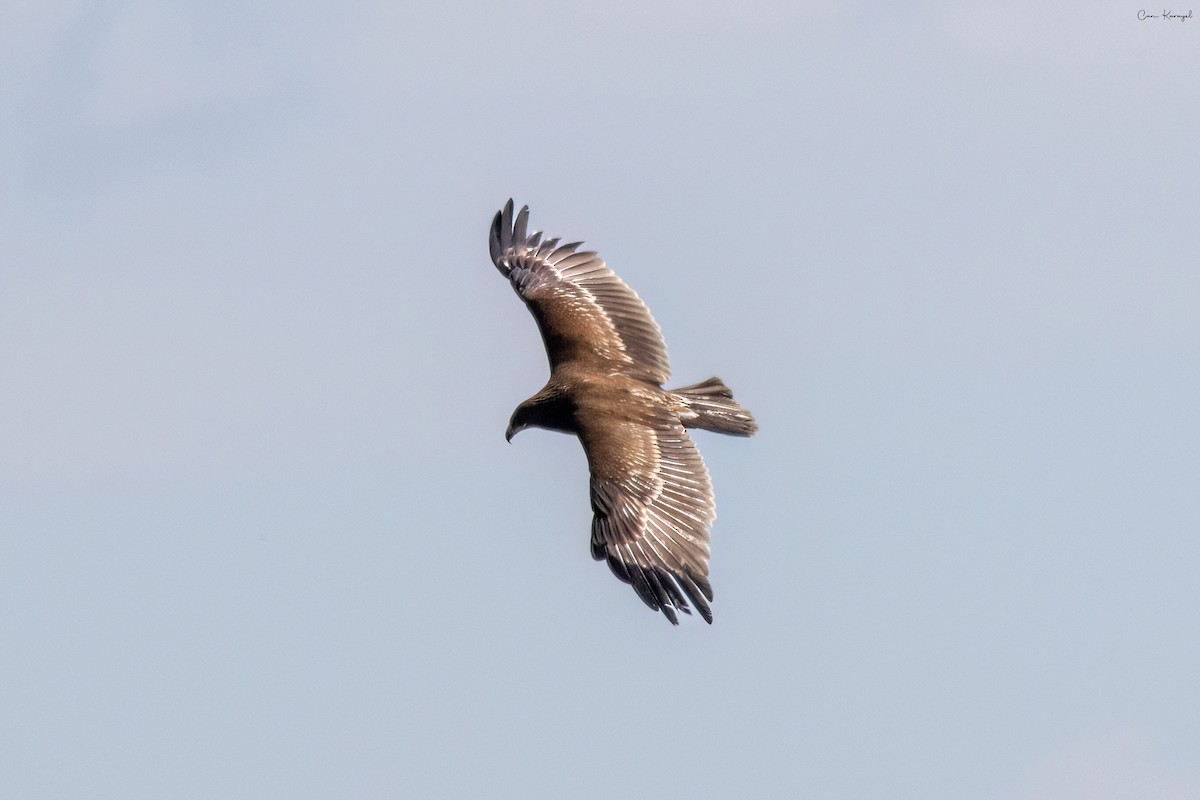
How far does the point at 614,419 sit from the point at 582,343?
173 cm

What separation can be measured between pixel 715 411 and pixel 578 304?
2481mm

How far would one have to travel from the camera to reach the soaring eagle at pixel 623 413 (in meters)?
19.0

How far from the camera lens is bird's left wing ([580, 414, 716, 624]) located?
61.6 ft

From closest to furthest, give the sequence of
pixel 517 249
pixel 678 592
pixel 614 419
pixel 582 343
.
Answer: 1. pixel 678 592
2. pixel 614 419
3. pixel 582 343
4. pixel 517 249

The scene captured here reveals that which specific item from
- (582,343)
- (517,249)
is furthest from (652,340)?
(517,249)

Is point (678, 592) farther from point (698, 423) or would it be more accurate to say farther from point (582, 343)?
point (582, 343)

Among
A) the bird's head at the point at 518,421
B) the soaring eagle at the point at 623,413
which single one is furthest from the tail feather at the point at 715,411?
the bird's head at the point at 518,421

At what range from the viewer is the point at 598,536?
19.3 meters

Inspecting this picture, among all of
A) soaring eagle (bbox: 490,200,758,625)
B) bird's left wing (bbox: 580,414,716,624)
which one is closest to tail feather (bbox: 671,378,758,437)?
soaring eagle (bbox: 490,200,758,625)

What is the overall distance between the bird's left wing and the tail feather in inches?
15.2

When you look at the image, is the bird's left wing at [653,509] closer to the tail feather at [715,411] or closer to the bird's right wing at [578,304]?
the tail feather at [715,411]

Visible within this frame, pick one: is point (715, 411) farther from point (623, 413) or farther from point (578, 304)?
point (578, 304)

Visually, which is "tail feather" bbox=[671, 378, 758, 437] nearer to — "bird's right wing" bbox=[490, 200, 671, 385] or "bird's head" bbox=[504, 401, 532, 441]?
"bird's right wing" bbox=[490, 200, 671, 385]

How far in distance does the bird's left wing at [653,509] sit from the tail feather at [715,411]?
15.2 inches
